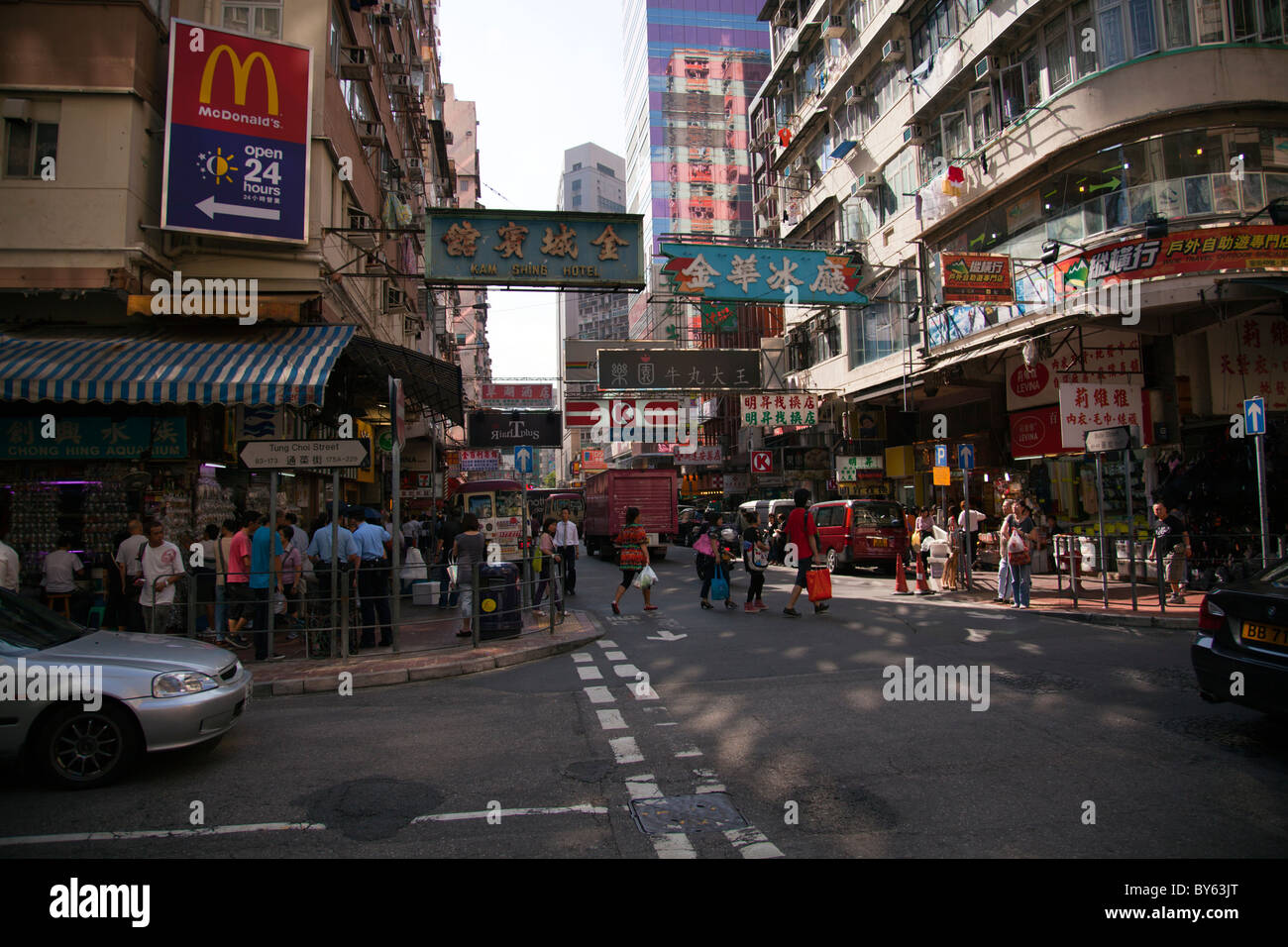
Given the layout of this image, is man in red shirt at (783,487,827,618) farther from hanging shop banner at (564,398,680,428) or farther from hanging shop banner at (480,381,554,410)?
hanging shop banner at (480,381,554,410)

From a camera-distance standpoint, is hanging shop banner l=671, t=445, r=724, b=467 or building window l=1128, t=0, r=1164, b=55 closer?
building window l=1128, t=0, r=1164, b=55

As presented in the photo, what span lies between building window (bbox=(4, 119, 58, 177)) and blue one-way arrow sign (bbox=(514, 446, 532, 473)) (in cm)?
849

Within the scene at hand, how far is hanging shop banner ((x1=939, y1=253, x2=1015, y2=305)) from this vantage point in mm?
16453

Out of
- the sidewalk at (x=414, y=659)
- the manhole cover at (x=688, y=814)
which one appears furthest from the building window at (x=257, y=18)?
the manhole cover at (x=688, y=814)

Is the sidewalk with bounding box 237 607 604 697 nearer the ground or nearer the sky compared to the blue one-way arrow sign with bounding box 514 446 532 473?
nearer the ground

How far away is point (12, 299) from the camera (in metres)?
12.6

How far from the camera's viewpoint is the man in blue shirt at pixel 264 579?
9.97 metres

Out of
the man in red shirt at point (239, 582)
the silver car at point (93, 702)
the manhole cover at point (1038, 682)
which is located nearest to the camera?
the silver car at point (93, 702)

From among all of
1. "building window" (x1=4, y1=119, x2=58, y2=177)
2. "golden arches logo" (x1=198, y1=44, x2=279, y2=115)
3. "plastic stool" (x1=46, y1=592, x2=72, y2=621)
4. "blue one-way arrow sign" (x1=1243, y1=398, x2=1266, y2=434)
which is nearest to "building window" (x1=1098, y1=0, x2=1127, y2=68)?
"blue one-way arrow sign" (x1=1243, y1=398, x2=1266, y2=434)

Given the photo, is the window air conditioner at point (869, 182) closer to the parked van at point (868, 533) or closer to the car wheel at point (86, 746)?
the parked van at point (868, 533)

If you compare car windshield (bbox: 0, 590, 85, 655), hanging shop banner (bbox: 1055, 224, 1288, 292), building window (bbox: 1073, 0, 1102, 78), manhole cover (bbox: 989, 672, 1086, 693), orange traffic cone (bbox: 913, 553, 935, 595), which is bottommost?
manhole cover (bbox: 989, 672, 1086, 693)

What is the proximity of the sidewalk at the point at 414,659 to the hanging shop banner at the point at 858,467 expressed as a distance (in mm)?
17737
